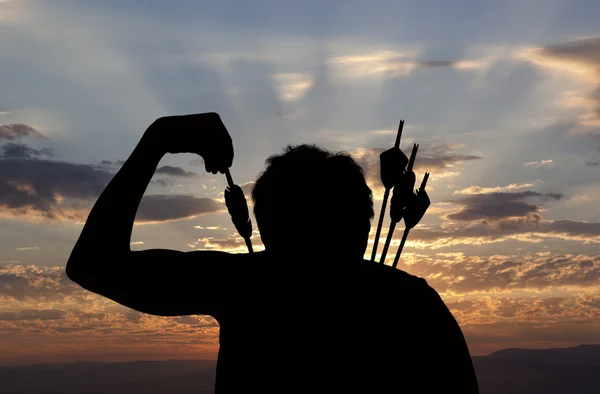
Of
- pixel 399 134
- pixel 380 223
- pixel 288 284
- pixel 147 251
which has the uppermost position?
pixel 399 134

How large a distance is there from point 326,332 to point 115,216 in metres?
1.39

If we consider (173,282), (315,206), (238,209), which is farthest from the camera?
(238,209)

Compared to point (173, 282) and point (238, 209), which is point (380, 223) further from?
point (173, 282)

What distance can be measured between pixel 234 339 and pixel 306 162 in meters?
1.13

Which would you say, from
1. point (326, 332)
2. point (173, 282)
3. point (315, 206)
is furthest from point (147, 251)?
point (326, 332)

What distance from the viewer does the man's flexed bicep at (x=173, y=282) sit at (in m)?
4.83

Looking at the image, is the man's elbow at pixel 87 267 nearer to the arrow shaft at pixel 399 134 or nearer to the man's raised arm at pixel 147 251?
the man's raised arm at pixel 147 251

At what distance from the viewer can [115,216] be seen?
4691 mm

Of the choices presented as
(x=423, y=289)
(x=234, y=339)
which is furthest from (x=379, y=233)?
(x=234, y=339)

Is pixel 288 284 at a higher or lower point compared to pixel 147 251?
lower

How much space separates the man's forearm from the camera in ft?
15.4

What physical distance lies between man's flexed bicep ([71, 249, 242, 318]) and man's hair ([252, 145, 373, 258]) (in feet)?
1.38

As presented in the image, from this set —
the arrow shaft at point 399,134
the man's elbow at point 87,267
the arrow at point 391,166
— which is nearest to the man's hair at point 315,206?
the arrow at point 391,166

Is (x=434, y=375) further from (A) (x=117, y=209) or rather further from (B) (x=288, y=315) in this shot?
(A) (x=117, y=209)
